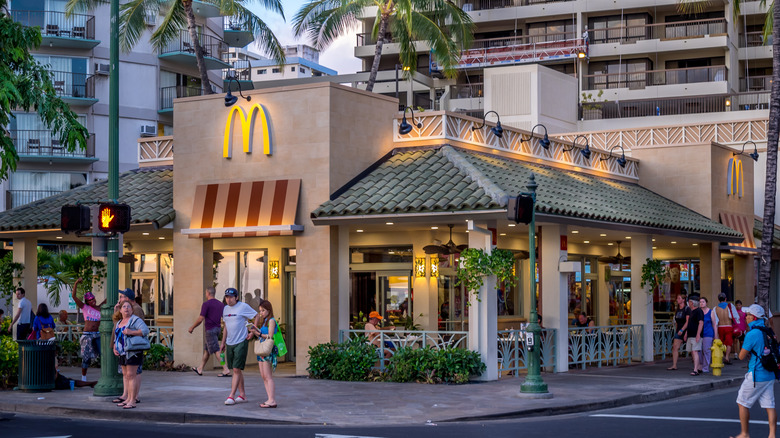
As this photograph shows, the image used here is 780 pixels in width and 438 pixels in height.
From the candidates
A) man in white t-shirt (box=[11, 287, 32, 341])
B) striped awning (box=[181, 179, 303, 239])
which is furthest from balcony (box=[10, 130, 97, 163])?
man in white t-shirt (box=[11, 287, 32, 341])

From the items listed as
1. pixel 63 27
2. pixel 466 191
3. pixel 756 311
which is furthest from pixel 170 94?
pixel 756 311

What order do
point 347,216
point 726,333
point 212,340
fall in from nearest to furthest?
point 347,216
point 212,340
point 726,333

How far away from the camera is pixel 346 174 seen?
850 inches

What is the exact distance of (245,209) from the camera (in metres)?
21.8

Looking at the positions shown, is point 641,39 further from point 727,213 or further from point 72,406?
point 72,406

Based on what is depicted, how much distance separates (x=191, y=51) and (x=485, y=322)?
108 ft

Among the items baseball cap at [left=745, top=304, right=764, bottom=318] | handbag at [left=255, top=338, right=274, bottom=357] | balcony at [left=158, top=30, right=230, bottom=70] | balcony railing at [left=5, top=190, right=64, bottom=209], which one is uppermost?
balcony at [left=158, top=30, right=230, bottom=70]

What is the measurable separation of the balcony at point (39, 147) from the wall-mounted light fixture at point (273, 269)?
23.7 m

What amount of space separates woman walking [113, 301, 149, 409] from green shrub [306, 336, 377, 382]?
5410 mm

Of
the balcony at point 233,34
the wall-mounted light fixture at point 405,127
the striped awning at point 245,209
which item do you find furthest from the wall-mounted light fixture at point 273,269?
the balcony at point 233,34

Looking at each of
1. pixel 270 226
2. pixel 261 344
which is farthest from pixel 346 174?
pixel 261 344

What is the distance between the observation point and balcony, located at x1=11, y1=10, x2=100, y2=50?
4584 cm

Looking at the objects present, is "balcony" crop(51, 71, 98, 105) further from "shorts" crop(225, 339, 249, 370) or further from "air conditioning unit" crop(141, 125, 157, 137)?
"shorts" crop(225, 339, 249, 370)

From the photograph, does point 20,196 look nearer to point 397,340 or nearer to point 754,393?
point 397,340
